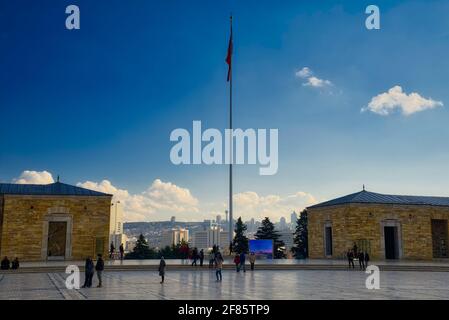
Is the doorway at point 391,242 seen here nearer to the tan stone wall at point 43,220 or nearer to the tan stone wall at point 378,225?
the tan stone wall at point 378,225

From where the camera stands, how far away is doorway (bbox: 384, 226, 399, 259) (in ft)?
129

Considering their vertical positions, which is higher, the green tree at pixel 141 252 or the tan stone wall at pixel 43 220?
the tan stone wall at pixel 43 220

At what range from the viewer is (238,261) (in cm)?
2684

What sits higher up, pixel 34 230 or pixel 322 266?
pixel 34 230

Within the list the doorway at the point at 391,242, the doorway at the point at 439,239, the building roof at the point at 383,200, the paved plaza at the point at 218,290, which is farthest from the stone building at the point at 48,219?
the doorway at the point at 439,239

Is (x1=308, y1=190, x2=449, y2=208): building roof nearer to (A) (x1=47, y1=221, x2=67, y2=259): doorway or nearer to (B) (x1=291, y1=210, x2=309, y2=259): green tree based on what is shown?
(B) (x1=291, y1=210, x2=309, y2=259): green tree

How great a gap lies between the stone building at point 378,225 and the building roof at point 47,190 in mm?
20113

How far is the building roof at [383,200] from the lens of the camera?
128ft

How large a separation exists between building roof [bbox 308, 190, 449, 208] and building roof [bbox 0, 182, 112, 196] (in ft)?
68.7

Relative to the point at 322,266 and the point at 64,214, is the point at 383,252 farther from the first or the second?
the point at 64,214

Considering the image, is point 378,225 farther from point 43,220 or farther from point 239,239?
point 239,239

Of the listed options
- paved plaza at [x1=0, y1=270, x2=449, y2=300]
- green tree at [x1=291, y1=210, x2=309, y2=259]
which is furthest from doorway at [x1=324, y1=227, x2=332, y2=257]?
green tree at [x1=291, y1=210, x2=309, y2=259]
